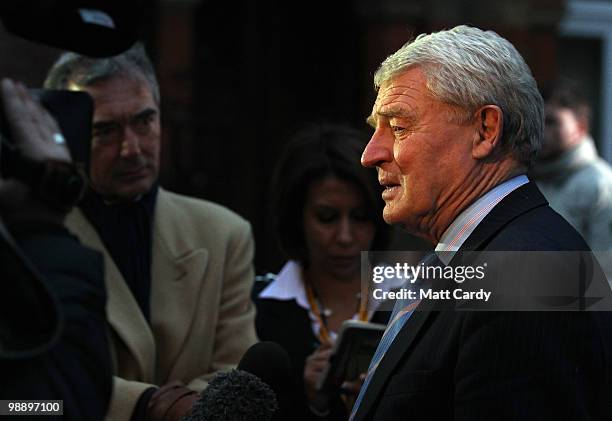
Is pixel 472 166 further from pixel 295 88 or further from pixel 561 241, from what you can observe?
pixel 295 88

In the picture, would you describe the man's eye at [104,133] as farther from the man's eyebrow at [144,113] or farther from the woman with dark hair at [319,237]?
the woman with dark hair at [319,237]

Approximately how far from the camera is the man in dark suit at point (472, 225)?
6.98 feet

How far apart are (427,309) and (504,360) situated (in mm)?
277

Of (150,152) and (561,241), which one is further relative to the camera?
(150,152)

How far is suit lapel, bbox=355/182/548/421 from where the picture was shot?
7.65 ft

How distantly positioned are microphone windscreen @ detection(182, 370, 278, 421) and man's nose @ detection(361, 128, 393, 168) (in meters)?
0.59

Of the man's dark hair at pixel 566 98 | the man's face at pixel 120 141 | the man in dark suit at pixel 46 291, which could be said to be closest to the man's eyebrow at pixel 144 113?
the man's face at pixel 120 141

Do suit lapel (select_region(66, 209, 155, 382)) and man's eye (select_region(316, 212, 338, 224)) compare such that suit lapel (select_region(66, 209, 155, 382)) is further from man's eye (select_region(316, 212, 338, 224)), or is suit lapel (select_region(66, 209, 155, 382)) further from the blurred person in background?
the blurred person in background

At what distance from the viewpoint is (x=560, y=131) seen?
233 inches

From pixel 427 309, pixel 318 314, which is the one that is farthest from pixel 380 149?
pixel 318 314

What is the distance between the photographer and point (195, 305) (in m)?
3.16

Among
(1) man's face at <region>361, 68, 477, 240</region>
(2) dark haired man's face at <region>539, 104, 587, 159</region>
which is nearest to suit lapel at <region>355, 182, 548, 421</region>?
(1) man's face at <region>361, 68, 477, 240</region>

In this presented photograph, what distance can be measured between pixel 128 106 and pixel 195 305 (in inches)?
23.8

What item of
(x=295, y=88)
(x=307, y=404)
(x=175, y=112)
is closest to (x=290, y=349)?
(x=307, y=404)
